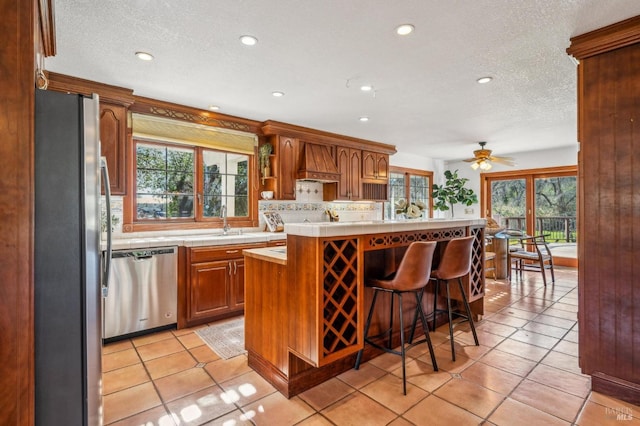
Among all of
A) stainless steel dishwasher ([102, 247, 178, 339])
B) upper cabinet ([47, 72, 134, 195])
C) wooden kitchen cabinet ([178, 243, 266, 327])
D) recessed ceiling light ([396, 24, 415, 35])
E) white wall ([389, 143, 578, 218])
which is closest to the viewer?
recessed ceiling light ([396, 24, 415, 35])

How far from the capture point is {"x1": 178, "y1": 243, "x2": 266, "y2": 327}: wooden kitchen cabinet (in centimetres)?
339

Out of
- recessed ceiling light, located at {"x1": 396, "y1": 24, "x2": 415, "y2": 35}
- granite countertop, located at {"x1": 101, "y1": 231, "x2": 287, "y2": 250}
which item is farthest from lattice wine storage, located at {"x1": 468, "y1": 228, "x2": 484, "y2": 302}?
granite countertop, located at {"x1": 101, "y1": 231, "x2": 287, "y2": 250}

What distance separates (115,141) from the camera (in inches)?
130

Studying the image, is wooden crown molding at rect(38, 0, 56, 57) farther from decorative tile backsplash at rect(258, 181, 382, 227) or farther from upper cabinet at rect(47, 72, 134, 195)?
decorative tile backsplash at rect(258, 181, 382, 227)

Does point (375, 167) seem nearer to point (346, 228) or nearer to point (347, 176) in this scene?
point (347, 176)

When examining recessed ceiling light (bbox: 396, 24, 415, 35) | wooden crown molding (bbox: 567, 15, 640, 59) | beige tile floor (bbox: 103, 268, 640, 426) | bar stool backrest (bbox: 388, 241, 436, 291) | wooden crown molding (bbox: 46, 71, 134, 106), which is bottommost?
beige tile floor (bbox: 103, 268, 640, 426)

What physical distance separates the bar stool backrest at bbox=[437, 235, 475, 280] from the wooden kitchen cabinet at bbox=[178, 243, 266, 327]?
2183mm

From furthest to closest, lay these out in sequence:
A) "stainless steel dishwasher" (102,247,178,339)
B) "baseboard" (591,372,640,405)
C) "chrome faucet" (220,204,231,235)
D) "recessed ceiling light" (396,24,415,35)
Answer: "chrome faucet" (220,204,231,235), "stainless steel dishwasher" (102,247,178,339), "recessed ceiling light" (396,24,415,35), "baseboard" (591,372,640,405)

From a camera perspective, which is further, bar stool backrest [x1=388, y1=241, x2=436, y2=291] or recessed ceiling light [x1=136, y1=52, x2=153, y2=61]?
recessed ceiling light [x1=136, y1=52, x2=153, y2=61]

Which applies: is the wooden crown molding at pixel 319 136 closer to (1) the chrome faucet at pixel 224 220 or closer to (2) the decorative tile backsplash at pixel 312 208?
(2) the decorative tile backsplash at pixel 312 208

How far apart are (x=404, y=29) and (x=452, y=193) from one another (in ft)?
20.2

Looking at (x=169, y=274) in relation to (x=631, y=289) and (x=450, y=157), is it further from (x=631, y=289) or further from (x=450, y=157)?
(x=450, y=157)

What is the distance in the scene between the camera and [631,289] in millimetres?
2072

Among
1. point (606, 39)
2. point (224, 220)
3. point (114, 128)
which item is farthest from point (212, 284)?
point (606, 39)
